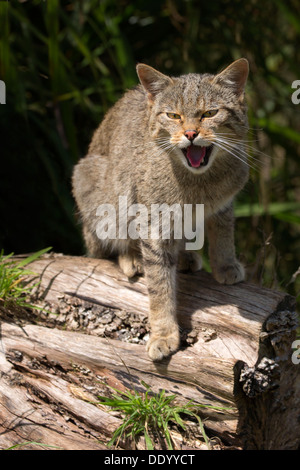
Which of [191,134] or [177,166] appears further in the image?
[177,166]

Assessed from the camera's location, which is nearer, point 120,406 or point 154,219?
point 120,406

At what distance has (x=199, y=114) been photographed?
2.70 meters

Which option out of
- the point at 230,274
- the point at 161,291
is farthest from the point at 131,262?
the point at 230,274

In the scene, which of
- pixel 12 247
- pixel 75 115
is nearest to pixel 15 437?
pixel 12 247

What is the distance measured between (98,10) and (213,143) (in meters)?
2.83

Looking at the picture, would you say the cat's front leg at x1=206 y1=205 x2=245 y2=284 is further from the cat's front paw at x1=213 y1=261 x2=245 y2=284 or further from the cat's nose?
the cat's nose

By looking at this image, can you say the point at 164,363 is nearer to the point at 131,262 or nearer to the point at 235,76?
the point at 131,262

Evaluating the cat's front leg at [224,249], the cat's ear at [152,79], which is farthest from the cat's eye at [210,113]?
the cat's front leg at [224,249]

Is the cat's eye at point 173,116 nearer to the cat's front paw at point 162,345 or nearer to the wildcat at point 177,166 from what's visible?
the wildcat at point 177,166

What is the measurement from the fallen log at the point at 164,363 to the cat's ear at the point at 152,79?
3.71 feet

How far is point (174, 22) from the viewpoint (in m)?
5.12

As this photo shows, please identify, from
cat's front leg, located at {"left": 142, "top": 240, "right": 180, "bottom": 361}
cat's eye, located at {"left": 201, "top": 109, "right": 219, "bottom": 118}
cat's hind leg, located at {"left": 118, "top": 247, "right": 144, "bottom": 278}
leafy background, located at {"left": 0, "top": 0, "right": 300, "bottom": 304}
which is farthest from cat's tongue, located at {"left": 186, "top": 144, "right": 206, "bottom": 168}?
leafy background, located at {"left": 0, "top": 0, "right": 300, "bottom": 304}

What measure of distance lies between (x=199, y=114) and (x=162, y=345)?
3.93ft
